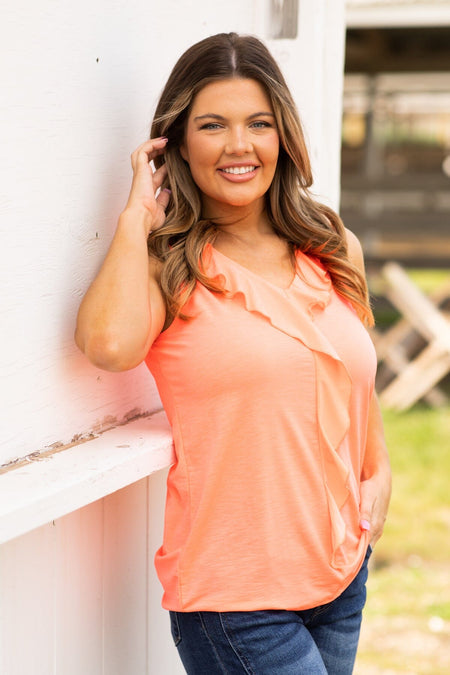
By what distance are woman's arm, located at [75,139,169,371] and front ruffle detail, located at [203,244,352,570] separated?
147 millimetres

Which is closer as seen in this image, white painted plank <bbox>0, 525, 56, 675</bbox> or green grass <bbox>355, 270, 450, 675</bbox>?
white painted plank <bbox>0, 525, 56, 675</bbox>

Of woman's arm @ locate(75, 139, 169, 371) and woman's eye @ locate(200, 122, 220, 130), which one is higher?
woman's eye @ locate(200, 122, 220, 130)

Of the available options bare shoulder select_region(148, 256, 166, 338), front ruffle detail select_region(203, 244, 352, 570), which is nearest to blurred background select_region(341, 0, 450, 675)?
front ruffle detail select_region(203, 244, 352, 570)

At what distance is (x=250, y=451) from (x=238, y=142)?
61cm

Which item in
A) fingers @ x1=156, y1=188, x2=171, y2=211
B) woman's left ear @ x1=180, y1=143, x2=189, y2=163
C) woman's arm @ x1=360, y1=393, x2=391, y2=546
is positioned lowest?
woman's arm @ x1=360, y1=393, x2=391, y2=546

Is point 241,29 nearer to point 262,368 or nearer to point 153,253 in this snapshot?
point 153,253

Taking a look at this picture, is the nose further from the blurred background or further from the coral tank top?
the blurred background

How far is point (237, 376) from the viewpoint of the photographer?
1.69 meters

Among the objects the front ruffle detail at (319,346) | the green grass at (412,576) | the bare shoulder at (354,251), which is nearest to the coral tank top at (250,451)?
the front ruffle detail at (319,346)

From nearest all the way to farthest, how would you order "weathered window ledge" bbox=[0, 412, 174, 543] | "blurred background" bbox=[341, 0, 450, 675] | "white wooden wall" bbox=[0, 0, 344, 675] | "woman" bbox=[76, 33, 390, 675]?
1. "weathered window ledge" bbox=[0, 412, 174, 543]
2. "white wooden wall" bbox=[0, 0, 344, 675]
3. "woman" bbox=[76, 33, 390, 675]
4. "blurred background" bbox=[341, 0, 450, 675]

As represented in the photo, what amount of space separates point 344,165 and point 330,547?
10.3 metres

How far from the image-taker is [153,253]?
181cm

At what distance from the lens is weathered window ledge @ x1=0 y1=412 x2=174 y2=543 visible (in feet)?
4.64

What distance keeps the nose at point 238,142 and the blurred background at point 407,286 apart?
7.81 ft
